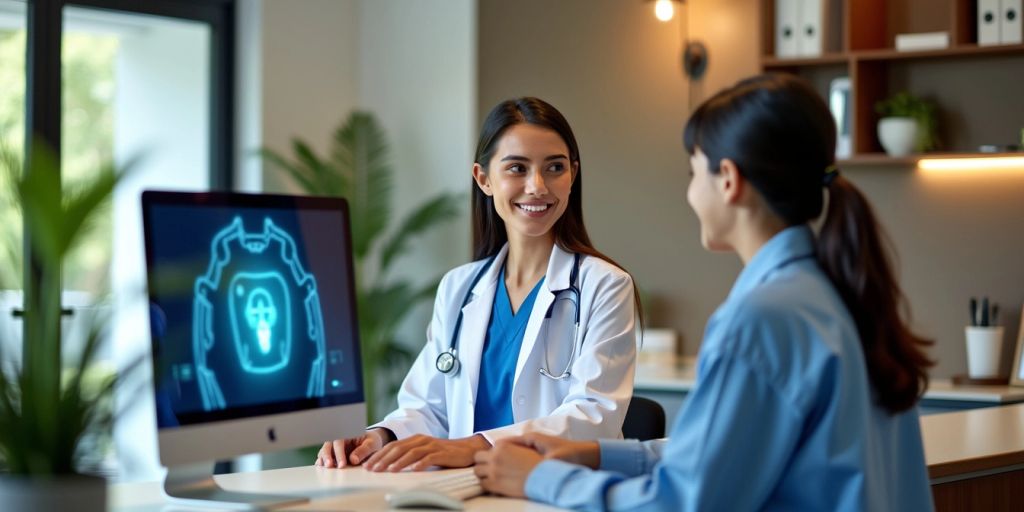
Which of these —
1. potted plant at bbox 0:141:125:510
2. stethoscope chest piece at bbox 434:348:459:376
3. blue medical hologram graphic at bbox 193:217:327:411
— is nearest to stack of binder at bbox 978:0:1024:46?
stethoscope chest piece at bbox 434:348:459:376

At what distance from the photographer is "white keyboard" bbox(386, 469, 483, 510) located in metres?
1.71

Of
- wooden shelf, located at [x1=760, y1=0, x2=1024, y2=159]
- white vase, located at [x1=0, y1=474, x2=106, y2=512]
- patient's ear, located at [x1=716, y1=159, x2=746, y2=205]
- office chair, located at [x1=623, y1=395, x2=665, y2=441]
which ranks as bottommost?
office chair, located at [x1=623, y1=395, x2=665, y2=441]

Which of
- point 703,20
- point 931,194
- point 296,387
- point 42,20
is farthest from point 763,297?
point 42,20

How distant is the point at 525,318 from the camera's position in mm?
2467

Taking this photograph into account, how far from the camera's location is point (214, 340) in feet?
5.67

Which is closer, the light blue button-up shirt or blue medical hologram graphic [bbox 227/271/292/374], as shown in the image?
the light blue button-up shirt

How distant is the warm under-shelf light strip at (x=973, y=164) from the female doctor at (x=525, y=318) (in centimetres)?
248

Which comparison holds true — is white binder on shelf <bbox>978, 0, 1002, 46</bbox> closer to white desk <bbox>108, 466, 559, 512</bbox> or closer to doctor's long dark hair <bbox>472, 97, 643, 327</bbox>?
doctor's long dark hair <bbox>472, 97, 643, 327</bbox>

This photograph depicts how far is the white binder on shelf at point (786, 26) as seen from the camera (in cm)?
476

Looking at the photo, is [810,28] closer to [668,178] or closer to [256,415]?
[668,178]

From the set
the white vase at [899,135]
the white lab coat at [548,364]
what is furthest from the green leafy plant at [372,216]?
the white lab coat at [548,364]

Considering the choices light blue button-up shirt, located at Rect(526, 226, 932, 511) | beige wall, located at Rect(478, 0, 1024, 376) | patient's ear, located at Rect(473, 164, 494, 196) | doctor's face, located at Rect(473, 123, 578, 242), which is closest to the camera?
light blue button-up shirt, located at Rect(526, 226, 932, 511)

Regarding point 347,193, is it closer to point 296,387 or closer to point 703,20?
point 703,20

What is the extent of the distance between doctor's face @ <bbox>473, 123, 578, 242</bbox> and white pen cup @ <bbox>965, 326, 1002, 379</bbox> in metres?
2.40
